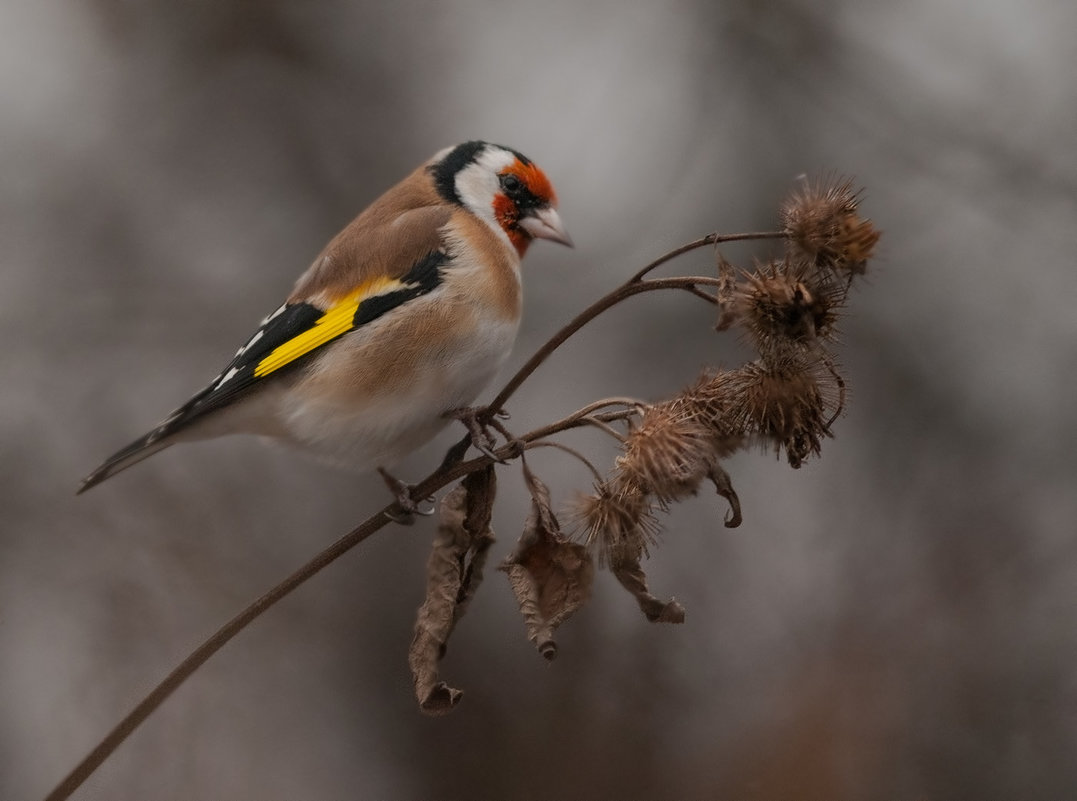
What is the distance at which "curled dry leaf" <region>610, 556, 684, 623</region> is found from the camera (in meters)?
1.84

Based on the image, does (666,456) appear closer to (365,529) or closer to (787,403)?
(787,403)

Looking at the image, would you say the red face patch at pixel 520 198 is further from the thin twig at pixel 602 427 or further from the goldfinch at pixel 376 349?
the thin twig at pixel 602 427

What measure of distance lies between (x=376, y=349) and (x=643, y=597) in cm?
112

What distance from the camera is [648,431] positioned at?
1900mm

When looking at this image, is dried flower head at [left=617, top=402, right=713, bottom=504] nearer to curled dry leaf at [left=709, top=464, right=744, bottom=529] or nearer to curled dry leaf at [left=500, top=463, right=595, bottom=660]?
curled dry leaf at [left=709, top=464, right=744, bottom=529]

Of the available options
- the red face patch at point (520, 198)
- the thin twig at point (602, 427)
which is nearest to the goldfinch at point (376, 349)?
the red face patch at point (520, 198)

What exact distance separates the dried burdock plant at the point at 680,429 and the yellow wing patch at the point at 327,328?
871mm

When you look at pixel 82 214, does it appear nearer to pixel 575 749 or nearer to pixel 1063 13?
pixel 575 749

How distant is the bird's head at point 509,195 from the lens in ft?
10.2

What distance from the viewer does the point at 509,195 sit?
314 cm

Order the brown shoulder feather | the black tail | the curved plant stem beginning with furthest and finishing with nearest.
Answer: the brown shoulder feather < the black tail < the curved plant stem

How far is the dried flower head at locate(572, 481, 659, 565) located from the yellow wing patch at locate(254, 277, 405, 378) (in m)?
1.04

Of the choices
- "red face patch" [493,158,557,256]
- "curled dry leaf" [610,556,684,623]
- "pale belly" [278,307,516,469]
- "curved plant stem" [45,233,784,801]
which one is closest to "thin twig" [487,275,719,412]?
"curved plant stem" [45,233,784,801]

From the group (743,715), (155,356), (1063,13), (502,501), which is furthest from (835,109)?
(155,356)
